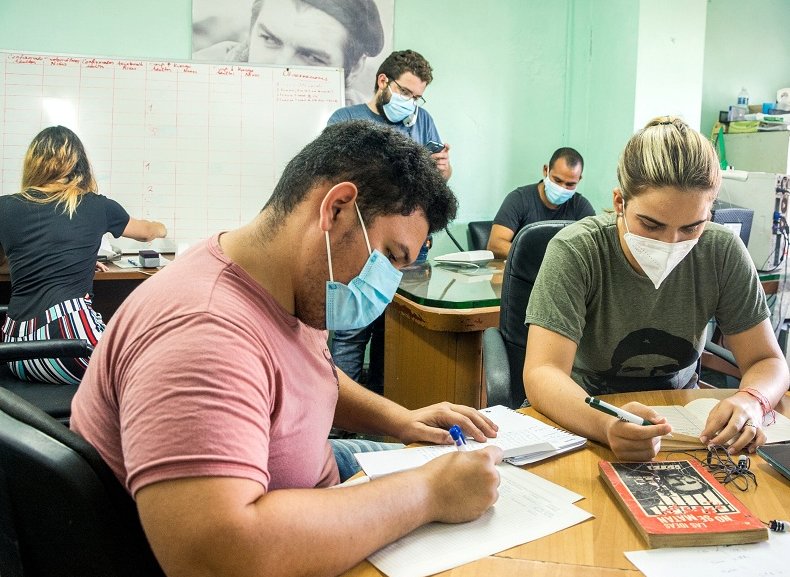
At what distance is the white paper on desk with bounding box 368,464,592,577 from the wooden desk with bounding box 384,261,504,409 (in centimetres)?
119

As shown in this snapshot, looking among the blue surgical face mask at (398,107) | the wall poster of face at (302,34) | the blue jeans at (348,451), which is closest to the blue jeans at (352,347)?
the blue surgical face mask at (398,107)

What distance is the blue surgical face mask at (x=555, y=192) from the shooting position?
334 cm

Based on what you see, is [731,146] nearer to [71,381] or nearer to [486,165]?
[486,165]

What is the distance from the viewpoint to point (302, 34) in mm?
3508

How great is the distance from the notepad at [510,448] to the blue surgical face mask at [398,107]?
2045 millimetres

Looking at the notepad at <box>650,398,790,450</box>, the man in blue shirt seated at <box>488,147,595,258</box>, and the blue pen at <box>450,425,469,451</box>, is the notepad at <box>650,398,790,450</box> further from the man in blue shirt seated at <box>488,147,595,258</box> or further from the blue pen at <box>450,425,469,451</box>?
the man in blue shirt seated at <box>488,147,595,258</box>

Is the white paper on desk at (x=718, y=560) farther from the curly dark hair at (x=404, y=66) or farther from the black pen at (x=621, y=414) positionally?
the curly dark hair at (x=404, y=66)

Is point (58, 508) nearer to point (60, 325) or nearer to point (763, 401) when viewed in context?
point (763, 401)

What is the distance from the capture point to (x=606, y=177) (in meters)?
3.71

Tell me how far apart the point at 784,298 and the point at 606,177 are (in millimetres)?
1132

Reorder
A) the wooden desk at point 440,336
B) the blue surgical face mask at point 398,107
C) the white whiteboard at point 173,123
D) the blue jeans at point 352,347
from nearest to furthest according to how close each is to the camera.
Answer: the wooden desk at point 440,336, the blue jeans at point 352,347, the blue surgical face mask at point 398,107, the white whiteboard at point 173,123

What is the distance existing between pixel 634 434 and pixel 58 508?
83 centimetres

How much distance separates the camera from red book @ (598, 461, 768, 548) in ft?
2.86

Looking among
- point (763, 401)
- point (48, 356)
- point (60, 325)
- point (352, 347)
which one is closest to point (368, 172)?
point (763, 401)
